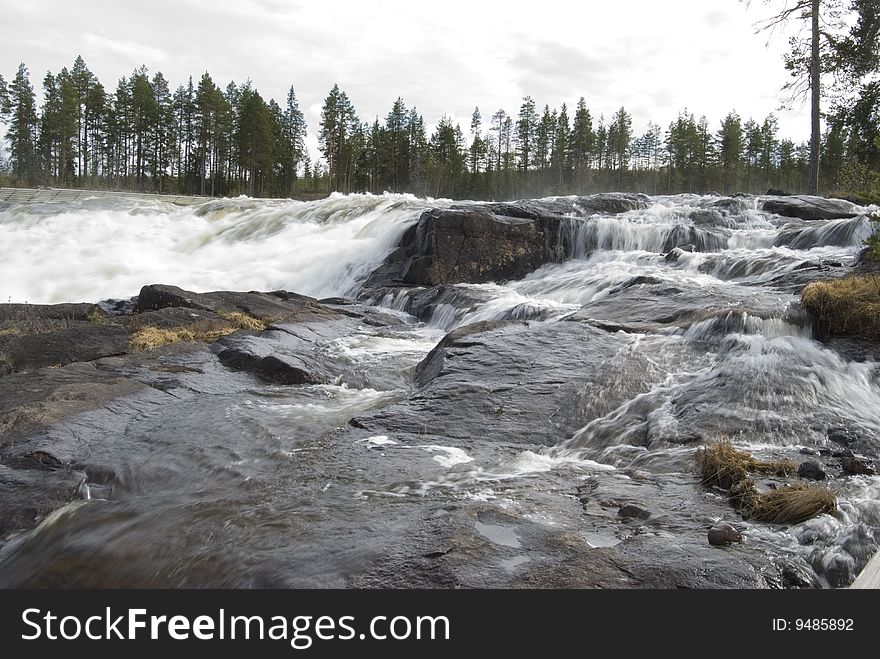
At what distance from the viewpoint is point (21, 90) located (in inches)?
2333

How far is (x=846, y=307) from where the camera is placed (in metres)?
7.62

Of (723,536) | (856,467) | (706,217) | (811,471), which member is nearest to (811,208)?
(706,217)

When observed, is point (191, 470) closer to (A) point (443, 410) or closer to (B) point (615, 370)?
(A) point (443, 410)

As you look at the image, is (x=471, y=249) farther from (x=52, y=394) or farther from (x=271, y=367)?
(x=52, y=394)

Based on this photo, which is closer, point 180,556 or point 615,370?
point 180,556

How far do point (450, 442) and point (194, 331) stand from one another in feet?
20.5

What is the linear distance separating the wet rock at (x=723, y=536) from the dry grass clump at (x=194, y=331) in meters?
8.09

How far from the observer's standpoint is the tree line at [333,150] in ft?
187

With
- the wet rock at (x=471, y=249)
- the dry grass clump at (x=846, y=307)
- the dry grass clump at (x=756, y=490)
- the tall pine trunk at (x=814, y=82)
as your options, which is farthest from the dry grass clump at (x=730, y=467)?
the tall pine trunk at (x=814, y=82)

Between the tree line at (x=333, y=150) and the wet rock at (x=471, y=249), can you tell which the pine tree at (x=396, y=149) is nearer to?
the tree line at (x=333, y=150)

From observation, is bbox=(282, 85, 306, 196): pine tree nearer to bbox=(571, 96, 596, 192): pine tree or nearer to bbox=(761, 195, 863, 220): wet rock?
bbox=(571, 96, 596, 192): pine tree
